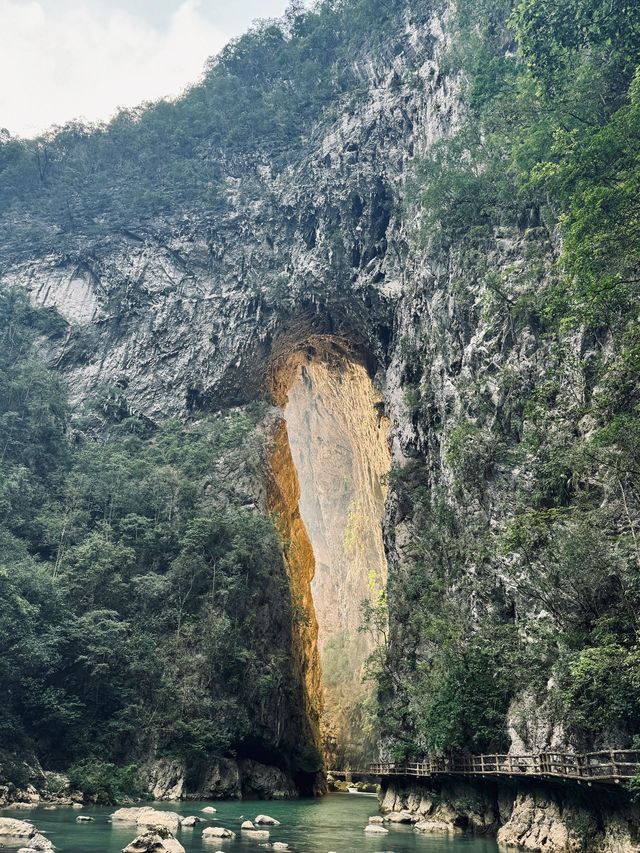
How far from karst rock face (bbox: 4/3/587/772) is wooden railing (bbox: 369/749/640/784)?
417 inches

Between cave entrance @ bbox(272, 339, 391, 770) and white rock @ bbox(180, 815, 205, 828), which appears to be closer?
white rock @ bbox(180, 815, 205, 828)

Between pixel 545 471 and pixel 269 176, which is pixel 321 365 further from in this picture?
pixel 545 471

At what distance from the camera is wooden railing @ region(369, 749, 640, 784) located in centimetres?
1151

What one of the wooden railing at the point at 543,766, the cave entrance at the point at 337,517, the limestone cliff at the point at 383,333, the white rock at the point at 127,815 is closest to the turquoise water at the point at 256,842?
the white rock at the point at 127,815

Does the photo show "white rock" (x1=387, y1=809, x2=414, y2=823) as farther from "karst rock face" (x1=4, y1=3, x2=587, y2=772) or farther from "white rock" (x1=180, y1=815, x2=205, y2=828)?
"karst rock face" (x1=4, y1=3, x2=587, y2=772)

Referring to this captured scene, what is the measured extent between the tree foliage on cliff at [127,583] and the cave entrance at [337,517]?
23.2ft

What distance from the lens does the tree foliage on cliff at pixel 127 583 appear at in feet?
84.5

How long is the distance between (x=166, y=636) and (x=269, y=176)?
110 ft

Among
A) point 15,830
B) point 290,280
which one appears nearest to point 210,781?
point 15,830

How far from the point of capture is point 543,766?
13.9 m

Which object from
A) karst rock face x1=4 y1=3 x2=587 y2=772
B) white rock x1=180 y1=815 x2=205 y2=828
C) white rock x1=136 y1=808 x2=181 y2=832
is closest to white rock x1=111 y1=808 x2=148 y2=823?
white rock x1=136 y1=808 x2=181 y2=832

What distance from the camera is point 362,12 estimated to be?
46.4 meters

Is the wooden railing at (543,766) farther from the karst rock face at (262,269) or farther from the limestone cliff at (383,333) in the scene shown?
the karst rock face at (262,269)

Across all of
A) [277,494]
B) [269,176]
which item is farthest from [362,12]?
[277,494]
